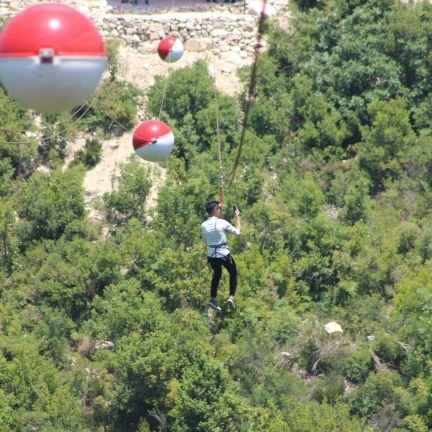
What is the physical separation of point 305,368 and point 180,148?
681 cm

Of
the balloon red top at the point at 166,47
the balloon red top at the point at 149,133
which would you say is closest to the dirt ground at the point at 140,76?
the balloon red top at the point at 166,47

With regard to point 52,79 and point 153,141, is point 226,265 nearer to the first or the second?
point 153,141

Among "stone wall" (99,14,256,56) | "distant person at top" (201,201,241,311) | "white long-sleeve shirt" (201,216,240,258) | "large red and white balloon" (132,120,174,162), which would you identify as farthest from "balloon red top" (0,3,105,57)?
"stone wall" (99,14,256,56)

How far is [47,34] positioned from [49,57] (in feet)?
0.92

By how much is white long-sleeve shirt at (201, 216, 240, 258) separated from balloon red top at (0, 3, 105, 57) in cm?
568

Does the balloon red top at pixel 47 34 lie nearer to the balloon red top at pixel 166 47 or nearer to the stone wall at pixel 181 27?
the balloon red top at pixel 166 47

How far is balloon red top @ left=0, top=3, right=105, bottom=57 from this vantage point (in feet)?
51.6

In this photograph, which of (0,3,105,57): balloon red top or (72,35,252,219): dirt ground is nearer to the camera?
(0,3,105,57): balloon red top

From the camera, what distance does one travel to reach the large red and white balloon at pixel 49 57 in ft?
51.6

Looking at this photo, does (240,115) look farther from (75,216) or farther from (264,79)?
(75,216)

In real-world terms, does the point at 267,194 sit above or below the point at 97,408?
above

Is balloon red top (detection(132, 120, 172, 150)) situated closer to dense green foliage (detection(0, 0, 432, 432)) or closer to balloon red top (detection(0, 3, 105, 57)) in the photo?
balloon red top (detection(0, 3, 105, 57))

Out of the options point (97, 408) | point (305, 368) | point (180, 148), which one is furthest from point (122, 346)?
point (180, 148)

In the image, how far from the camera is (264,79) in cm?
3716
